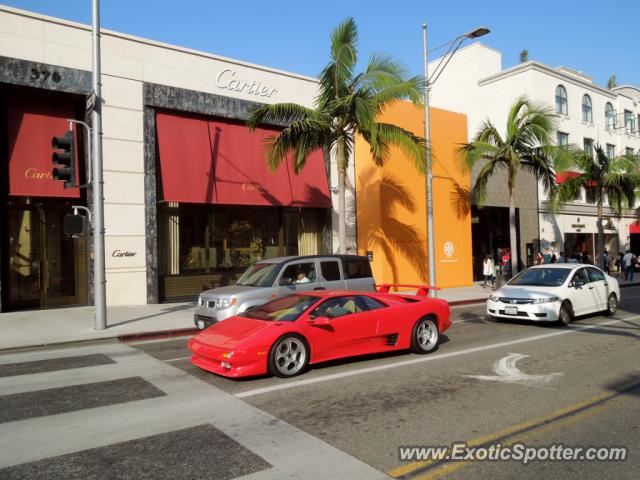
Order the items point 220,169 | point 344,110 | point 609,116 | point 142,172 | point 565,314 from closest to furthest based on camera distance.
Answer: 1. point 565,314
2. point 344,110
3. point 142,172
4. point 220,169
5. point 609,116

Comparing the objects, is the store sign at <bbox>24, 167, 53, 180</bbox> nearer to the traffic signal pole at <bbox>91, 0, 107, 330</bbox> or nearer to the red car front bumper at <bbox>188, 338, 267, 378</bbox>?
the traffic signal pole at <bbox>91, 0, 107, 330</bbox>

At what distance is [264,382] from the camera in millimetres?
6875

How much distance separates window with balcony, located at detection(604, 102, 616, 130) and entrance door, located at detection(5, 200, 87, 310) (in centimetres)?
3651

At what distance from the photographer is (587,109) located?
114ft

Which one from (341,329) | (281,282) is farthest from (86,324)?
(341,329)

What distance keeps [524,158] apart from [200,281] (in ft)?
46.5

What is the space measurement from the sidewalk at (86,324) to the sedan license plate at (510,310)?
299 inches

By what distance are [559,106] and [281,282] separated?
2876 centimetres

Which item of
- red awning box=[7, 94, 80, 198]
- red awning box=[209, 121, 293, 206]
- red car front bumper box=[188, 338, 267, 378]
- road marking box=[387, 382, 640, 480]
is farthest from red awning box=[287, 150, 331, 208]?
road marking box=[387, 382, 640, 480]

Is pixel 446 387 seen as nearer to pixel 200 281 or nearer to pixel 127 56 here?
pixel 200 281

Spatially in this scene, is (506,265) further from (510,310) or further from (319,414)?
(319,414)

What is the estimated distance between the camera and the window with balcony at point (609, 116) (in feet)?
120

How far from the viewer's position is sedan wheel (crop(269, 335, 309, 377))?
6.96 meters

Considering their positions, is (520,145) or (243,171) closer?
(243,171)
